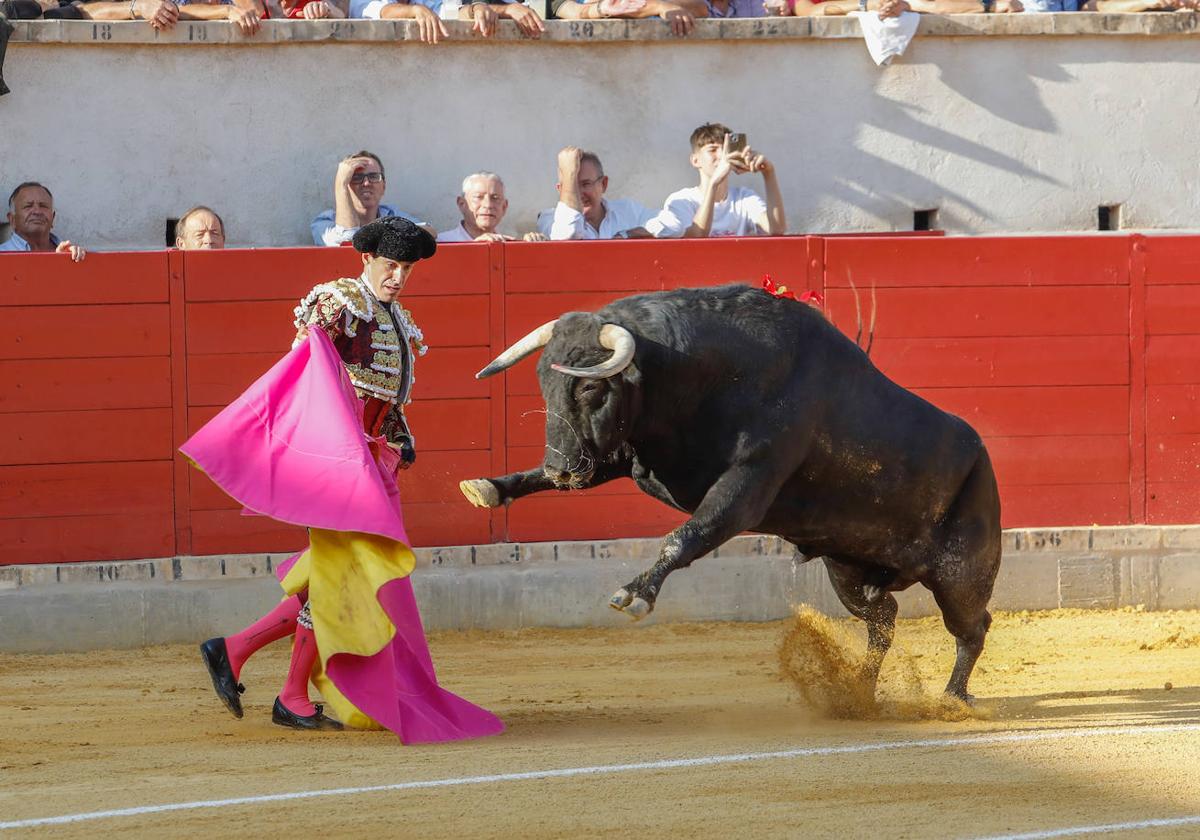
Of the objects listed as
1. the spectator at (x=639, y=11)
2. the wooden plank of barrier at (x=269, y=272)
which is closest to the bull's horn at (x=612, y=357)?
the wooden plank of barrier at (x=269, y=272)

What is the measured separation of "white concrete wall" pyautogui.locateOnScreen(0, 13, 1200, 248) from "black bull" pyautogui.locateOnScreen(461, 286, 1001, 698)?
3.48 meters

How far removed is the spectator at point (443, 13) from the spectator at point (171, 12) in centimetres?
56

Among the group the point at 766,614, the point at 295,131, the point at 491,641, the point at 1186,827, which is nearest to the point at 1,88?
the point at 295,131

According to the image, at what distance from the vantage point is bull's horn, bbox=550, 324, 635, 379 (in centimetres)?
452

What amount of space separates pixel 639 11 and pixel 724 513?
14.2 feet

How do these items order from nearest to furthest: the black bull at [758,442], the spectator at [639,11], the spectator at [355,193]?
the black bull at [758,442] < the spectator at [355,193] < the spectator at [639,11]

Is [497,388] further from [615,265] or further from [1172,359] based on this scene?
[1172,359]

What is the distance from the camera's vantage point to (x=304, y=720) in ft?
16.7

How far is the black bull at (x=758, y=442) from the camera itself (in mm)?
4648

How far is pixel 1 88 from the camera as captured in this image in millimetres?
7750

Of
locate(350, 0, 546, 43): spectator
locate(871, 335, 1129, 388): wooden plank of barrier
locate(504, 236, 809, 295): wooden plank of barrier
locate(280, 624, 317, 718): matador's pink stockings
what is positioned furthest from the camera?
locate(350, 0, 546, 43): spectator

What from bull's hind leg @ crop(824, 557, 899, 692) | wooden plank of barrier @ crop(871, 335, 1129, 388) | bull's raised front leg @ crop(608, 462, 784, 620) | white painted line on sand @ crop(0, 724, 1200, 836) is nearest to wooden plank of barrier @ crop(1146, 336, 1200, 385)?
wooden plank of barrier @ crop(871, 335, 1129, 388)

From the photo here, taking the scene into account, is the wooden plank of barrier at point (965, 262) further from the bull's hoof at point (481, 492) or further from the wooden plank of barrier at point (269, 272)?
the bull's hoof at point (481, 492)

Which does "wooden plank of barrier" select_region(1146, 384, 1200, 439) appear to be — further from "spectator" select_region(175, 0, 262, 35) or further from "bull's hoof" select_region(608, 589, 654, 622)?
"spectator" select_region(175, 0, 262, 35)
